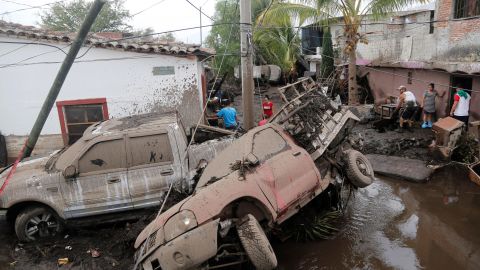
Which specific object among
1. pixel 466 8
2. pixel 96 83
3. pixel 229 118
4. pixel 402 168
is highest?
pixel 466 8

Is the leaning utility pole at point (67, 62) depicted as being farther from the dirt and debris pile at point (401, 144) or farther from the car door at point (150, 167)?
the dirt and debris pile at point (401, 144)

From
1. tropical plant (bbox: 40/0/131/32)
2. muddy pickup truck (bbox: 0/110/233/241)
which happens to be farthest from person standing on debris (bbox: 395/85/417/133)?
tropical plant (bbox: 40/0/131/32)

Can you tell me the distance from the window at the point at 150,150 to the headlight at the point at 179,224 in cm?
167

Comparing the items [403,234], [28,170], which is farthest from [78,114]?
[403,234]

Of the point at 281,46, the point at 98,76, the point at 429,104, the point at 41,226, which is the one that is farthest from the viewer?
the point at 281,46

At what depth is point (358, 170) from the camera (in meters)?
6.38

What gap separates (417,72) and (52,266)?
1248 cm

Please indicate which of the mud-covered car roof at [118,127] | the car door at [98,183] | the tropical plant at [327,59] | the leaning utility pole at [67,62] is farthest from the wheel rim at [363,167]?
the tropical plant at [327,59]

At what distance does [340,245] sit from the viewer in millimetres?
5934

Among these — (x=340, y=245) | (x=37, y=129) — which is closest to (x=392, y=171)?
(x=340, y=245)

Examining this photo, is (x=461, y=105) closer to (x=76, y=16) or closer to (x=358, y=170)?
(x=358, y=170)

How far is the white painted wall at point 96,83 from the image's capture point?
10.3 metres

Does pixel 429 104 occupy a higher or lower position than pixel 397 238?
higher

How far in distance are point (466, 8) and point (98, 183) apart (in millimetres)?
Answer: 10604
